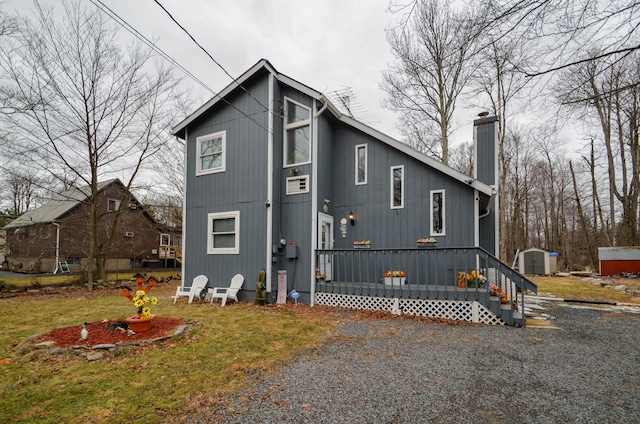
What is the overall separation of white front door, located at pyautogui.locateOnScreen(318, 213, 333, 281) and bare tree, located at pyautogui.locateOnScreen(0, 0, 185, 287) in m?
9.06

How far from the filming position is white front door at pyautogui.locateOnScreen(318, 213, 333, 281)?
339 inches

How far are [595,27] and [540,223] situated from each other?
102 ft

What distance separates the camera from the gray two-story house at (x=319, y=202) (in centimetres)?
801

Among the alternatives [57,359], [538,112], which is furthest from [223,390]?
[538,112]

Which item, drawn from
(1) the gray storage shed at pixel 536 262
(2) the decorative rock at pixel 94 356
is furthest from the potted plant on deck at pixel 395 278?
(1) the gray storage shed at pixel 536 262

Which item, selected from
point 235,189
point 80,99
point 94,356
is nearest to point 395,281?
point 235,189

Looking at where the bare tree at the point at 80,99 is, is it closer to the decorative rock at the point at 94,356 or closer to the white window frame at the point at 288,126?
the white window frame at the point at 288,126

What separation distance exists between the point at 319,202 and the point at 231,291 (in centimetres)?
341

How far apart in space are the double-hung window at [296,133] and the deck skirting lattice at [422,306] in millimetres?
3935

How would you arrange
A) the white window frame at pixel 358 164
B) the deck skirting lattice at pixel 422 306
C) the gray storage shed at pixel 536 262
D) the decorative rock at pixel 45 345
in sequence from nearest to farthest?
the decorative rock at pixel 45 345 → the deck skirting lattice at pixel 422 306 → the white window frame at pixel 358 164 → the gray storage shed at pixel 536 262

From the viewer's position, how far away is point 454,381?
3.52 m

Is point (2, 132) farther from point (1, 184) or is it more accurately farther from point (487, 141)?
point (487, 141)

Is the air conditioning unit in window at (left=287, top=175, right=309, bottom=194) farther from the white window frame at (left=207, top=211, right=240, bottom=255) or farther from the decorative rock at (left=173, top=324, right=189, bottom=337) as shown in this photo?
the decorative rock at (left=173, top=324, right=189, bottom=337)

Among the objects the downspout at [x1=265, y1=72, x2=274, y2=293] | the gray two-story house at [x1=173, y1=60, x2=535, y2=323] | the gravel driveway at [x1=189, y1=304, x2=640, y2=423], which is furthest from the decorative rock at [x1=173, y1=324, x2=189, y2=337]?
the gray two-story house at [x1=173, y1=60, x2=535, y2=323]
